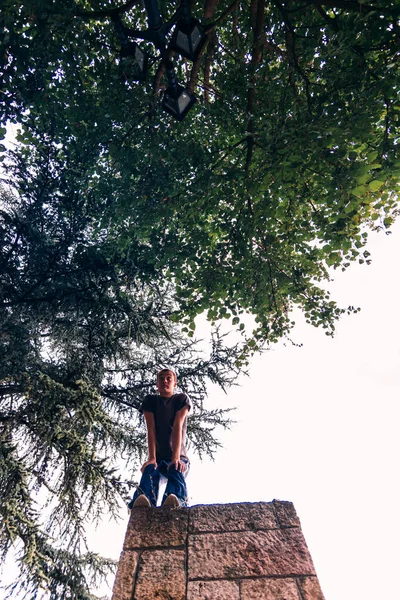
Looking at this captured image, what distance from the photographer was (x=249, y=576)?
239 cm

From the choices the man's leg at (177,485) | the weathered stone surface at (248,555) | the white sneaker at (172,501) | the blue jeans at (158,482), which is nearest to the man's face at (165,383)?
the blue jeans at (158,482)

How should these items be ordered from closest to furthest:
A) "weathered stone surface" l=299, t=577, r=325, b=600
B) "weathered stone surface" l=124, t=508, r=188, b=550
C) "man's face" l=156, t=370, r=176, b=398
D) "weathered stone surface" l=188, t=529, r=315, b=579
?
"weathered stone surface" l=299, t=577, r=325, b=600, "weathered stone surface" l=188, t=529, r=315, b=579, "weathered stone surface" l=124, t=508, r=188, b=550, "man's face" l=156, t=370, r=176, b=398

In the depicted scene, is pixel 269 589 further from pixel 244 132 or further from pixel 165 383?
pixel 244 132

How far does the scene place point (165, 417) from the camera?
3.98 m

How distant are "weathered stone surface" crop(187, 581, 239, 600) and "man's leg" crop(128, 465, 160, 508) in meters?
1.01

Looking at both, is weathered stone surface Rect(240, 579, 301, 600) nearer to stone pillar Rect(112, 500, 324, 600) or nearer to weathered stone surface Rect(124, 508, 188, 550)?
stone pillar Rect(112, 500, 324, 600)

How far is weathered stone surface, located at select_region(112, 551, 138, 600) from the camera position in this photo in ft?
7.59

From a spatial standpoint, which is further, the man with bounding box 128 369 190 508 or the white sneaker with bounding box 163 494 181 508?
the man with bounding box 128 369 190 508

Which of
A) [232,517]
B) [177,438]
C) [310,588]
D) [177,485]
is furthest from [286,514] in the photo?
[177,438]

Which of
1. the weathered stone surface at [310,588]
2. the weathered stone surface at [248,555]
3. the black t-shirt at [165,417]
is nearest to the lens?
the weathered stone surface at [310,588]

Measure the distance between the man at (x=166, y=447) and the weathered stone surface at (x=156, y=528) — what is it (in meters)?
0.13

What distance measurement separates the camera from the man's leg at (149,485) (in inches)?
130

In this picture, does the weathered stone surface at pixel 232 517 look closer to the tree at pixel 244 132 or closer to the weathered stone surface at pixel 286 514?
the weathered stone surface at pixel 286 514

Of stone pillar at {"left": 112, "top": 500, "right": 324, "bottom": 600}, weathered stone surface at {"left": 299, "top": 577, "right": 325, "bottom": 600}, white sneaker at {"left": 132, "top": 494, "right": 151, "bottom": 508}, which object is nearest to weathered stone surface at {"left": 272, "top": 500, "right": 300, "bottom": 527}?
stone pillar at {"left": 112, "top": 500, "right": 324, "bottom": 600}
